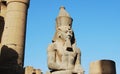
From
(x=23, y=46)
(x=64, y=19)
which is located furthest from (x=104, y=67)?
(x=64, y=19)

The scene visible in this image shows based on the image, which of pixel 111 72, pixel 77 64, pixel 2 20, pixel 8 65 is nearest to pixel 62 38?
pixel 77 64

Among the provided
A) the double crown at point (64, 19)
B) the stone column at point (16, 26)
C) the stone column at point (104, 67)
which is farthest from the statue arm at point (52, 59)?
the stone column at point (104, 67)

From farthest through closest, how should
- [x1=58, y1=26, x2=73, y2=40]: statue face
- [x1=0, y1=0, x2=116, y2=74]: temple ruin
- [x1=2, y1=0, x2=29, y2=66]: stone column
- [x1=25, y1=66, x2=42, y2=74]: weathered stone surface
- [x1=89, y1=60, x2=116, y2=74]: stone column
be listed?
[x1=25, y1=66, x2=42, y2=74]: weathered stone surface, [x1=2, y1=0, x2=29, y2=66]: stone column, [x1=89, y1=60, x2=116, y2=74]: stone column, [x1=58, y1=26, x2=73, y2=40]: statue face, [x1=0, y1=0, x2=116, y2=74]: temple ruin

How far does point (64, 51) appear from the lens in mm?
6848

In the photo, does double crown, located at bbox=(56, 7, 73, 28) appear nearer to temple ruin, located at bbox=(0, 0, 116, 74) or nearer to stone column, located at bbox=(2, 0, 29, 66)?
temple ruin, located at bbox=(0, 0, 116, 74)

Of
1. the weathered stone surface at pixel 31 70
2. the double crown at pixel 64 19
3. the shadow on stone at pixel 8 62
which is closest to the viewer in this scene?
the double crown at pixel 64 19

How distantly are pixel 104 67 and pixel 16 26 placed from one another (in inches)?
195

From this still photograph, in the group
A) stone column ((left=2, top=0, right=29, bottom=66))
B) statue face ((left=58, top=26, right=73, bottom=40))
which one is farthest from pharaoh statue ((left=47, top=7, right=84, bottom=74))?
stone column ((left=2, top=0, right=29, bottom=66))

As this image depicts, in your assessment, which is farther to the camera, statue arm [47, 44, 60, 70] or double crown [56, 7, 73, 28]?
double crown [56, 7, 73, 28]

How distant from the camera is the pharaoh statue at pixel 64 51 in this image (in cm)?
664

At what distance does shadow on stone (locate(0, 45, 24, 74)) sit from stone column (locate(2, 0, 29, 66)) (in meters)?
0.63

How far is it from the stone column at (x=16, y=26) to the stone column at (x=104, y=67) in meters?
3.74

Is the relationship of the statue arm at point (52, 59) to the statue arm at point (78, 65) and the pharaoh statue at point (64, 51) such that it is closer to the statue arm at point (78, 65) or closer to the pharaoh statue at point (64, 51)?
the pharaoh statue at point (64, 51)

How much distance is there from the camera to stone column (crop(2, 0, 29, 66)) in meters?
14.1
